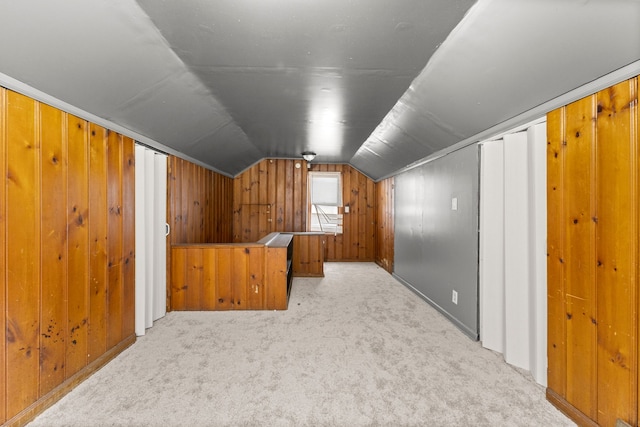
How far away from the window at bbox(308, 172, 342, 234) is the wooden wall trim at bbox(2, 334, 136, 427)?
14.2ft

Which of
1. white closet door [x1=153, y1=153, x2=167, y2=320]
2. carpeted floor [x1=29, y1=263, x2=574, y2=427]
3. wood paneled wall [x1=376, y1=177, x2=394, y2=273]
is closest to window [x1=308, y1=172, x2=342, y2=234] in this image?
wood paneled wall [x1=376, y1=177, x2=394, y2=273]

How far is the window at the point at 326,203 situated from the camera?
242 inches

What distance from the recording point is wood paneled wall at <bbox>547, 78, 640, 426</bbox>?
4.08ft

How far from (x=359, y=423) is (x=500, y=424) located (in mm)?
784

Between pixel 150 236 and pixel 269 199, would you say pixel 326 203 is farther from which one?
pixel 150 236

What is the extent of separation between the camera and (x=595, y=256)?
141 cm

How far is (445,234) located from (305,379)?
7.02 feet

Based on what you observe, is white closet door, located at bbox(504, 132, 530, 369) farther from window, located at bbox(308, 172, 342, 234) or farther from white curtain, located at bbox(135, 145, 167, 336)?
window, located at bbox(308, 172, 342, 234)

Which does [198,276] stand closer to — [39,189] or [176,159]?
[176,159]

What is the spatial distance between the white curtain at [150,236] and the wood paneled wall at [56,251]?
195 mm

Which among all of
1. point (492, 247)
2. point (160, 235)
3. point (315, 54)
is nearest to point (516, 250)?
point (492, 247)

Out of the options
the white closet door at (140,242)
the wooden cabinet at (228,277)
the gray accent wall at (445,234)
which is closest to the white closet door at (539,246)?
the gray accent wall at (445,234)

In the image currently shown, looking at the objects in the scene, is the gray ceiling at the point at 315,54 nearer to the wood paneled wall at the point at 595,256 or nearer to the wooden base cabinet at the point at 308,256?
the wood paneled wall at the point at 595,256

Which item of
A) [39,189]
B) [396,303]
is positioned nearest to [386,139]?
[396,303]
